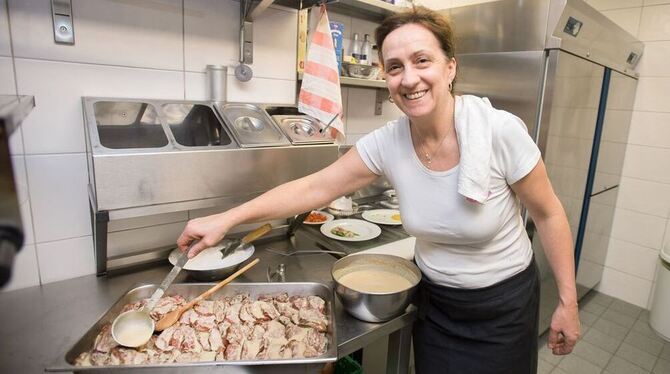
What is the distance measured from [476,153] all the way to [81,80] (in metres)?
1.13

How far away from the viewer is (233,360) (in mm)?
807

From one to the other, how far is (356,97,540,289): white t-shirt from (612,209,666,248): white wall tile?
209 centimetres

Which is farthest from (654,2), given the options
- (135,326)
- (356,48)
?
(135,326)

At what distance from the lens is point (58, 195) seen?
1155 millimetres

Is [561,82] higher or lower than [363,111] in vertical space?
higher

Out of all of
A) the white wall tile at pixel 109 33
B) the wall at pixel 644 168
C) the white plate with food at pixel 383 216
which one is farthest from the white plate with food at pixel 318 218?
the wall at pixel 644 168

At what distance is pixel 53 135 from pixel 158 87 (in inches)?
13.2

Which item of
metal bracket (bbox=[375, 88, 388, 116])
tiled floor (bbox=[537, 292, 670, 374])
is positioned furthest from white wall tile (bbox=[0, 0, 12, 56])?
tiled floor (bbox=[537, 292, 670, 374])

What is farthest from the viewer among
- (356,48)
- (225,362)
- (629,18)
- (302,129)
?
(629,18)

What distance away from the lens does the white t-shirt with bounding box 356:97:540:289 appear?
93 centimetres

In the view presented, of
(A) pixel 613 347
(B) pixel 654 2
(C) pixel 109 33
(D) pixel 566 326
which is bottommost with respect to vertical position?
(A) pixel 613 347

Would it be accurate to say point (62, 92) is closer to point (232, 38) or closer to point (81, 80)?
point (81, 80)

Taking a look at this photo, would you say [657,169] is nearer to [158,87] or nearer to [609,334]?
[609,334]

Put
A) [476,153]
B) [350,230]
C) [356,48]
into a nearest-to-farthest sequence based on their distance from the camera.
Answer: [476,153] → [350,230] → [356,48]
